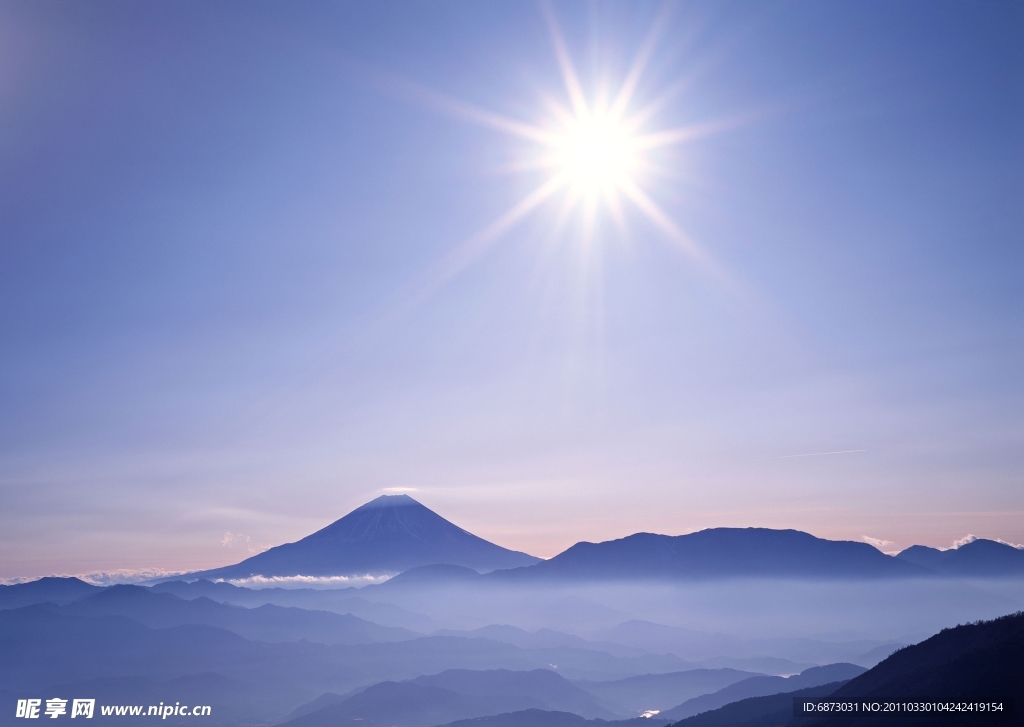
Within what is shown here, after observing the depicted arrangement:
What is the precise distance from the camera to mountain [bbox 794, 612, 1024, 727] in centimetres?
8125

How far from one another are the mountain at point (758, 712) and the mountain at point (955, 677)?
46434 mm

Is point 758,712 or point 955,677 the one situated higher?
point 955,677

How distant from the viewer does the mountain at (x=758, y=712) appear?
489 feet

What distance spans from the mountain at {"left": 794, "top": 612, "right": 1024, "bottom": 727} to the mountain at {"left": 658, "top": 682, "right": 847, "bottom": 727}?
46.4m

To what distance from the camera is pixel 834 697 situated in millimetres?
105125

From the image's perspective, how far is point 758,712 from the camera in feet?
557

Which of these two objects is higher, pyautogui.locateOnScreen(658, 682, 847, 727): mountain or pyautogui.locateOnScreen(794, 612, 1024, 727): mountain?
pyautogui.locateOnScreen(794, 612, 1024, 727): mountain

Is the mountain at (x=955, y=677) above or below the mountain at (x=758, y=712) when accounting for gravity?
above

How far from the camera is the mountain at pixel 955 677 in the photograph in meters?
81.2

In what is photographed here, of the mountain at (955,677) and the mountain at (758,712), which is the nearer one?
the mountain at (955,677)

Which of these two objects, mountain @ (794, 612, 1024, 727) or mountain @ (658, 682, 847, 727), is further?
mountain @ (658, 682, 847, 727)

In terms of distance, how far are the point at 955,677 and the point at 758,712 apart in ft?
308

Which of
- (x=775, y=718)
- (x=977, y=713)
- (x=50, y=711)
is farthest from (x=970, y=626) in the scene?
(x=50, y=711)

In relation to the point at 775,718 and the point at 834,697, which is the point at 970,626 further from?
the point at 775,718
